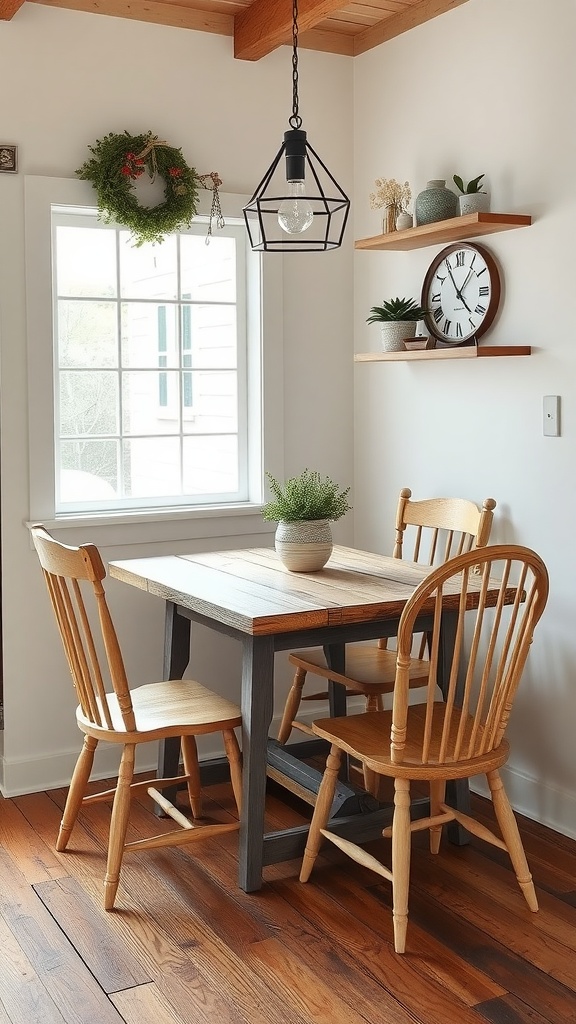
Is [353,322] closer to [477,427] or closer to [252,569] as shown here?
[477,427]

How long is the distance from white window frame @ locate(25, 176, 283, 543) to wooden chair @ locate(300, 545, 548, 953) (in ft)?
4.02

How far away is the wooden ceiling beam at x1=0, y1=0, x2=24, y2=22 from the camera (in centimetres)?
315

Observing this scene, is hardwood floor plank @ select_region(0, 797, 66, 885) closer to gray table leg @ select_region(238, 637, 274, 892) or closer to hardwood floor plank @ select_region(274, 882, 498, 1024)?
gray table leg @ select_region(238, 637, 274, 892)

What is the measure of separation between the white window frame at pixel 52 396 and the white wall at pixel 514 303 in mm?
463

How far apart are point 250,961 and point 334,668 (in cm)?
112

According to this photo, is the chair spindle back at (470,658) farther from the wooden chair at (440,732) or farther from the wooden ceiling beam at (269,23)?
the wooden ceiling beam at (269,23)

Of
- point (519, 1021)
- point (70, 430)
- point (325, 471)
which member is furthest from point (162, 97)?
point (519, 1021)

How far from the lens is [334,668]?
11.0 ft

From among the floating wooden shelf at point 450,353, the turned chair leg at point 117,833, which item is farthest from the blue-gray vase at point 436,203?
the turned chair leg at point 117,833

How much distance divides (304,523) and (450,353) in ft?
2.45


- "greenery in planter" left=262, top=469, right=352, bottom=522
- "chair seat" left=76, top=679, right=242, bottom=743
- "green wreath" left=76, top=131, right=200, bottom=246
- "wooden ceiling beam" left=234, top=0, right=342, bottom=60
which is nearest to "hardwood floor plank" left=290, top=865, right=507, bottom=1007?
"chair seat" left=76, top=679, right=242, bottom=743

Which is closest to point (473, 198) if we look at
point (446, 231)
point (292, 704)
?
point (446, 231)

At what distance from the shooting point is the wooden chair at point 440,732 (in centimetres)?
236

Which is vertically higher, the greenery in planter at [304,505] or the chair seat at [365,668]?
the greenery in planter at [304,505]
